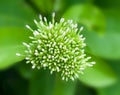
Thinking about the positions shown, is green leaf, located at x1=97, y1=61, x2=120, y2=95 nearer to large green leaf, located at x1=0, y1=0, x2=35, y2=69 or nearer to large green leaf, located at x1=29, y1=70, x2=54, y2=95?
large green leaf, located at x1=29, y1=70, x2=54, y2=95

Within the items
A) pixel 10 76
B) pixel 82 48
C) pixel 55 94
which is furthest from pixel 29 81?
pixel 82 48

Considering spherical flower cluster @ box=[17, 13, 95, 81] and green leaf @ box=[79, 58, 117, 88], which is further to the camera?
green leaf @ box=[79, 58, 117, 88]

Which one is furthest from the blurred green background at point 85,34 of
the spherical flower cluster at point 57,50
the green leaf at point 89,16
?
the spherical flower cluster at point 57,50

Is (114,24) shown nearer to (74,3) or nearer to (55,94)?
(74,3)

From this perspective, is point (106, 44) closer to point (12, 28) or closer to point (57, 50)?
point (12, 28)

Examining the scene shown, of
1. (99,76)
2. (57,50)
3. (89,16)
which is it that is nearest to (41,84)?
(99,76)

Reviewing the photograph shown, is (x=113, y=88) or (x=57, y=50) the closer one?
(x=57, y=50)

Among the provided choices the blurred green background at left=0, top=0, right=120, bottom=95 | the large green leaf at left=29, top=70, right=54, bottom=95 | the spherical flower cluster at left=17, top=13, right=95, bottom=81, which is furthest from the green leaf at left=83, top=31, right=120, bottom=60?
the spherical flower cluster at left=17, top=13, right=95, bottom=81
